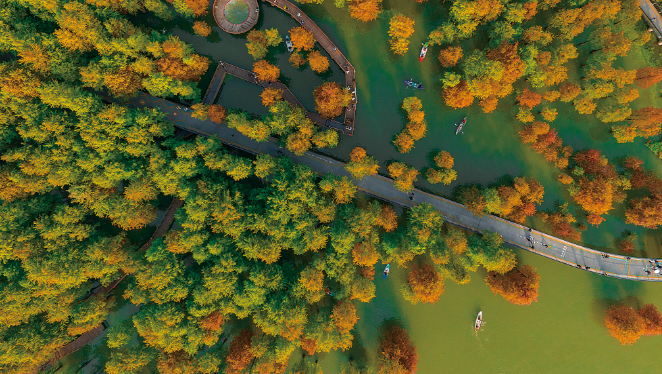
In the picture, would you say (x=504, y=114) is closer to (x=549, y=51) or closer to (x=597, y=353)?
(x=549, y=51)

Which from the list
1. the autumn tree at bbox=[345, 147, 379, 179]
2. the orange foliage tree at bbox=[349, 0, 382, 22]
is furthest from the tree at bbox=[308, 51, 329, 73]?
the autumn tree at bbox=[345, 147, 379, 179]

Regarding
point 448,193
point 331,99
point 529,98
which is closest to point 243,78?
point 331,99

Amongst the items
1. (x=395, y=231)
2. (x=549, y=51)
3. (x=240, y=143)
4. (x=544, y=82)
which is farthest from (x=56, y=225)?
(x=549, y=51)

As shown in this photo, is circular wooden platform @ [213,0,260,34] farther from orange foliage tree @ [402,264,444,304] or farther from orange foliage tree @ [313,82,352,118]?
orange foliage tree @ [402,264,444,304]

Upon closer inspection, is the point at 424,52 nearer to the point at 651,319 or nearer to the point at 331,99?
the point at 331,99

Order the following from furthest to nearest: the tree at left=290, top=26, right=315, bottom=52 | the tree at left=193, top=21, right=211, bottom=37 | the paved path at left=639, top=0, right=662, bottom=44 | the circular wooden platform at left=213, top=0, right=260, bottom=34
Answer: the paved path at left=639, top=0, right=662, bottom=44, the circular wooden platform at left=213, top=0, right=260, bottom=34, the tree at left=193, top=21, right=211, bottom=37, the tree at left=290, top=26, right=315, bottom=52
